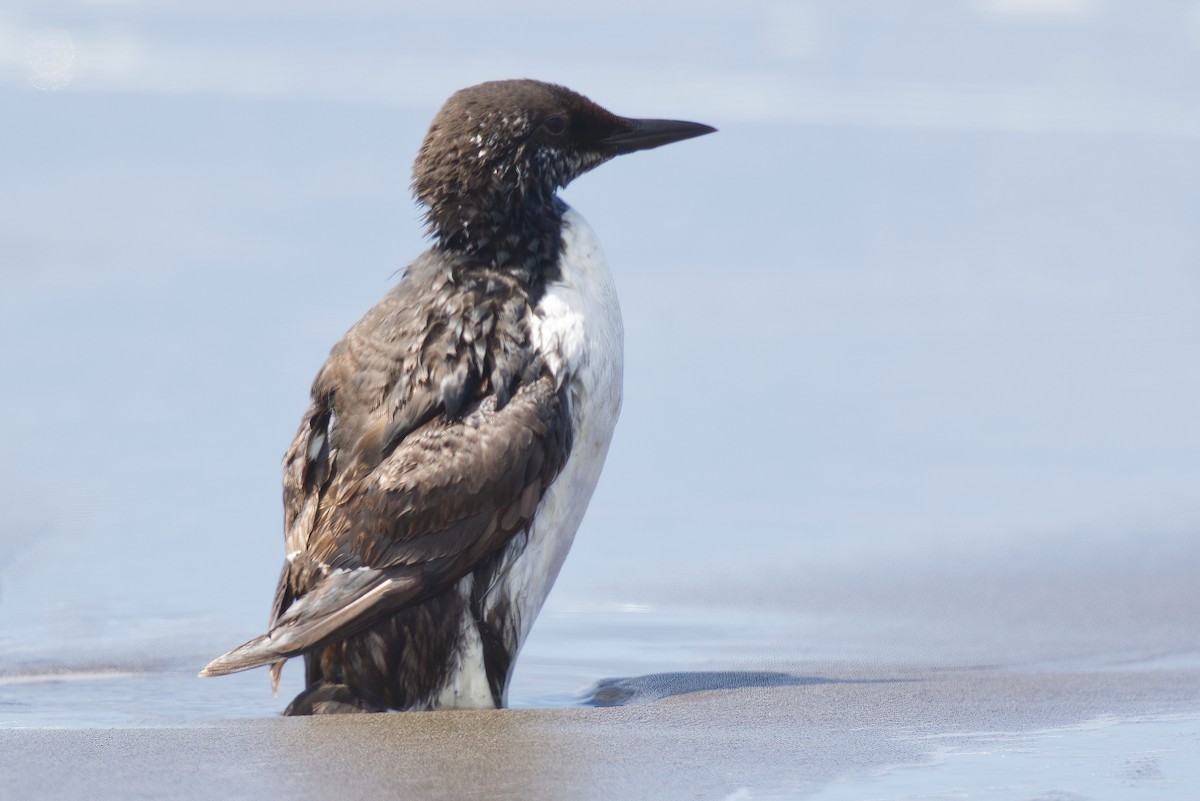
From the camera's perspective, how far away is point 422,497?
5.00 metres

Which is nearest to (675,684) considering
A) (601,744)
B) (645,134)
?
(601,744)

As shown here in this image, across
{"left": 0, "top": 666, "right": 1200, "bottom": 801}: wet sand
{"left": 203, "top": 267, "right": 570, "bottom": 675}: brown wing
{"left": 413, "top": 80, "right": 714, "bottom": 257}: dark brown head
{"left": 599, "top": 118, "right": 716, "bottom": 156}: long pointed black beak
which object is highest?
{"left": 599, "top": 118, "right": 716, "bottom": 156}: long pointed black beak

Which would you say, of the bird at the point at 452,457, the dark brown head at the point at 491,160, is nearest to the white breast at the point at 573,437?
the bird at the point at 452,457

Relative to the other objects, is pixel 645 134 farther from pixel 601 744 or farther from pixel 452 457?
pixel 601 744

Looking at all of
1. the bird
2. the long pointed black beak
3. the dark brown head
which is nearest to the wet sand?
the bird

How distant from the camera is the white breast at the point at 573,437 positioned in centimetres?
516

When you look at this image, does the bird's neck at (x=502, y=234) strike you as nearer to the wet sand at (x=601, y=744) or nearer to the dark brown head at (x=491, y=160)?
the dark brown head at (x=491, y=160)

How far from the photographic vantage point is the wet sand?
3887 millimetres

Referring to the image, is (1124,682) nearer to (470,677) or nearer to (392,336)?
(470,677)

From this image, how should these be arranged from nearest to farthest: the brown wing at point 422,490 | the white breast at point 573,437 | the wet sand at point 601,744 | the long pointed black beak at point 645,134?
the wet sand at point 601,744 → the brown wing at point 422,490 → the white breast at point 573,437 → the long pointed black beak at point 645,134

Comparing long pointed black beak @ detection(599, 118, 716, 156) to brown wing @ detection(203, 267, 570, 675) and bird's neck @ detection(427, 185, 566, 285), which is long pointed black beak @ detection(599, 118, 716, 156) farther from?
brown wing @ detection(203, 267, 570, 675)

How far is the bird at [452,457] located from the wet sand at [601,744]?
309mm

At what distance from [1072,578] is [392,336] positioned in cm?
341

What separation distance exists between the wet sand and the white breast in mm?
353
